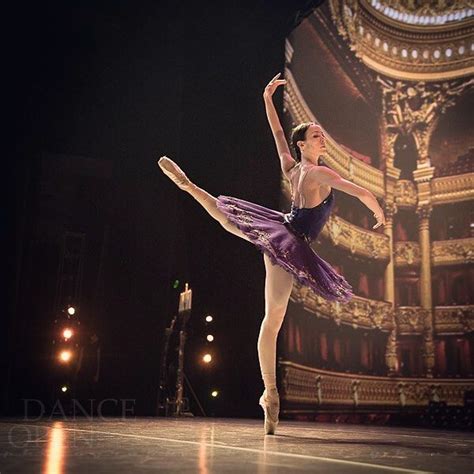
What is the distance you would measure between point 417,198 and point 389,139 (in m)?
0.72

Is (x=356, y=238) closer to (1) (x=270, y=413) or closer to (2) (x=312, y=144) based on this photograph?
(2) (x=312, y=144)

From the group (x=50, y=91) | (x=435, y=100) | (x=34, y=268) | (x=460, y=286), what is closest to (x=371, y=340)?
(x=460, y=286)

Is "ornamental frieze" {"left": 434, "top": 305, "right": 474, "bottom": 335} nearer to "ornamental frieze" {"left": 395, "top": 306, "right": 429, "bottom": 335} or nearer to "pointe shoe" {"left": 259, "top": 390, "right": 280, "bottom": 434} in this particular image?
"ornamental frieze" {"left": 395, "top": 306, "right": 429, "bottom": 335}

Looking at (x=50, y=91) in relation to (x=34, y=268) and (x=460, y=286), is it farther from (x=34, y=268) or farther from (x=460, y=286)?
(x=460, y=286)

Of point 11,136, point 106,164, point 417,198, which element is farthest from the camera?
point 417,198

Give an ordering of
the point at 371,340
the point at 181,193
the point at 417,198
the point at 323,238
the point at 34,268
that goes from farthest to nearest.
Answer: the point at 417,198, the point at 371,340, the point at 323,238, the point at 181,193, the point at 34,268

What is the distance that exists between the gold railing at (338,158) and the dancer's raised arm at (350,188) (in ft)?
7.75

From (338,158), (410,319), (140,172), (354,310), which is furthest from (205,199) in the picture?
(410,319)

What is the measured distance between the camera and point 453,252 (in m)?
5.86

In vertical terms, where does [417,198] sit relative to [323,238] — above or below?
above

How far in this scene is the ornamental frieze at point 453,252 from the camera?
19.1ft

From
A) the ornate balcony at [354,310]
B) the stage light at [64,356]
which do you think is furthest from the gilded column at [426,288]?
the stage light at [64,356]

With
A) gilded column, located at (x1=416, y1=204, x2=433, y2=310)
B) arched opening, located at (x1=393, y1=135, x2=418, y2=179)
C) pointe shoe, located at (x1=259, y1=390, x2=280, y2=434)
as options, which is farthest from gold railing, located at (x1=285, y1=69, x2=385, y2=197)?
pointe shoe, located at (x1=259, y1=390, x2=280, y2=434)

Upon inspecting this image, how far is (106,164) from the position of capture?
4125 mm
